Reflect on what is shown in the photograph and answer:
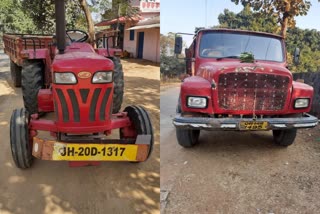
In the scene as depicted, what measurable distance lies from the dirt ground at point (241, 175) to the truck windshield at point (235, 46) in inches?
49.0

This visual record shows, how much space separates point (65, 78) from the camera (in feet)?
10.6

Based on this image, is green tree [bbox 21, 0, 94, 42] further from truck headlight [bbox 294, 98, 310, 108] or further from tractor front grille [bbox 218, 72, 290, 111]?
truck headlight [bbox 294, 98, 310, 108]

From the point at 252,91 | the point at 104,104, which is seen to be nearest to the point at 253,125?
the point at 252,91

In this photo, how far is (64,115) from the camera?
3357 millimetres

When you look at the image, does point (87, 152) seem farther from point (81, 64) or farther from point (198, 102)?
point (198, 102)

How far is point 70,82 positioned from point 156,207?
142 cm

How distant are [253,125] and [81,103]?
198 cm

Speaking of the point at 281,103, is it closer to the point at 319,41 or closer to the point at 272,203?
the point at 272,203

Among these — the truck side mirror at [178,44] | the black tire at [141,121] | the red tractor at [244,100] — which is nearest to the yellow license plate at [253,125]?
the red tractor at [244,100]

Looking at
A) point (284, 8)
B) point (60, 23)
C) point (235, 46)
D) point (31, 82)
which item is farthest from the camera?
point (284, 8)

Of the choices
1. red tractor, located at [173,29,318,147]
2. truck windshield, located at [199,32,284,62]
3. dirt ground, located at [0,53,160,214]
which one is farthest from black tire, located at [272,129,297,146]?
dirt ground, located at [0,53,160,214]

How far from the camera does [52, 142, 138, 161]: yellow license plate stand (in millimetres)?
3168

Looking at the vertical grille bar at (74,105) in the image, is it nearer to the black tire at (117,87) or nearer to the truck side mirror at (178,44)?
the black tire at (117,87)

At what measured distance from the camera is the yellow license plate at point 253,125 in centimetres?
395
